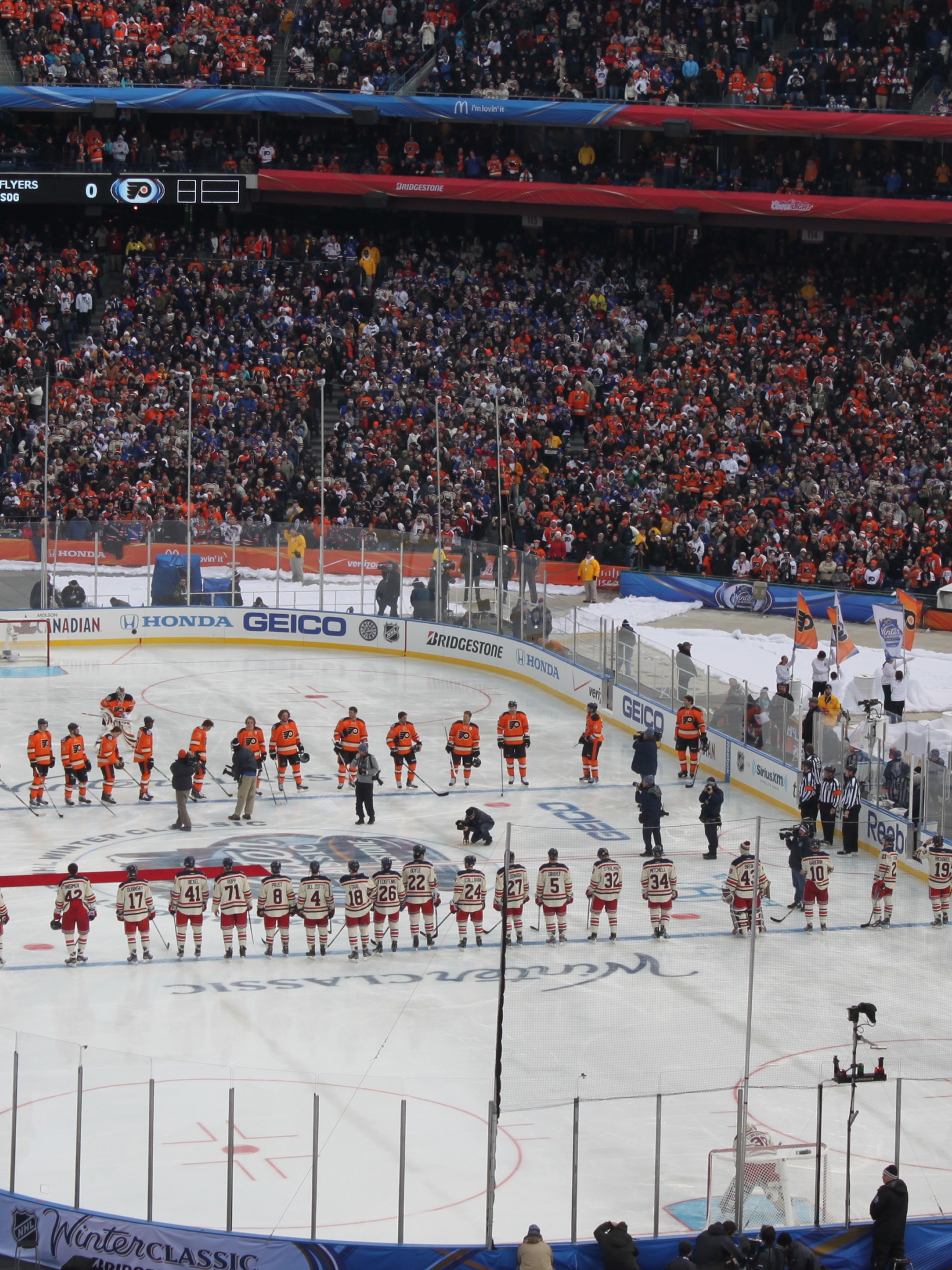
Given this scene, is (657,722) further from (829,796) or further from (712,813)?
(712,813)

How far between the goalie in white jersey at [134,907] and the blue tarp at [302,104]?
29.8 m

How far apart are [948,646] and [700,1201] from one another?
2313 cm

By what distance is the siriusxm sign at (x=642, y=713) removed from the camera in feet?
89.9

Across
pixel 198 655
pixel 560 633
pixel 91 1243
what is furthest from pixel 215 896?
pixel 198 655

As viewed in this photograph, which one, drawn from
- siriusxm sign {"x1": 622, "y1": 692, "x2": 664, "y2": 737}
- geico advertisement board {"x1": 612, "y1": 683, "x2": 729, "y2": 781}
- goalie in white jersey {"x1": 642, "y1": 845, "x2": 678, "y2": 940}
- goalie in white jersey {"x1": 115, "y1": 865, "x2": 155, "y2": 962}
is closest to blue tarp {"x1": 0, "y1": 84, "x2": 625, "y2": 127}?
geico advertisement board {"x1": 612, "y1": 683, "x2": 729, "y2": 781}

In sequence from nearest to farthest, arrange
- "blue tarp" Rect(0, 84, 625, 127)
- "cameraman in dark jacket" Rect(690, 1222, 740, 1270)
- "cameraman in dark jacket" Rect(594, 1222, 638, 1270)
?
"cameraman in dark jacket" Rect(690, 1222, 740, 1270) → "cameraman in dark jacket" Rect(594, 1222, 638, 1270) → "blue tarp" Rect(0, 84, 625, 127)

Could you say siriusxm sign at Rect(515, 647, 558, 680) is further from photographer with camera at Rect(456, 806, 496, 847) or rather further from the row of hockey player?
the row of hockey player

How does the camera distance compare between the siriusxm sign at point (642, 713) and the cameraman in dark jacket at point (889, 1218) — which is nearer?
the cameraman in dark jacket at point (889, 1218)

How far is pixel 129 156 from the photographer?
45500 mm

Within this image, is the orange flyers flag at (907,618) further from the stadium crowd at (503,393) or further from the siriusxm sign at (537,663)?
the stadium crowd at (503,393)

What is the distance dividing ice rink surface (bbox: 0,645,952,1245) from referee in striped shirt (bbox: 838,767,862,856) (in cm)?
35

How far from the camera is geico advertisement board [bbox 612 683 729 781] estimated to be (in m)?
25.8

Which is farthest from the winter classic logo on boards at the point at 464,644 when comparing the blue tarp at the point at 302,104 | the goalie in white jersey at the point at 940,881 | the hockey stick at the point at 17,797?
the blue tarp at the point at 302,104

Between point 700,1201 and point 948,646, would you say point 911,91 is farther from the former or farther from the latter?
point 700,1201
